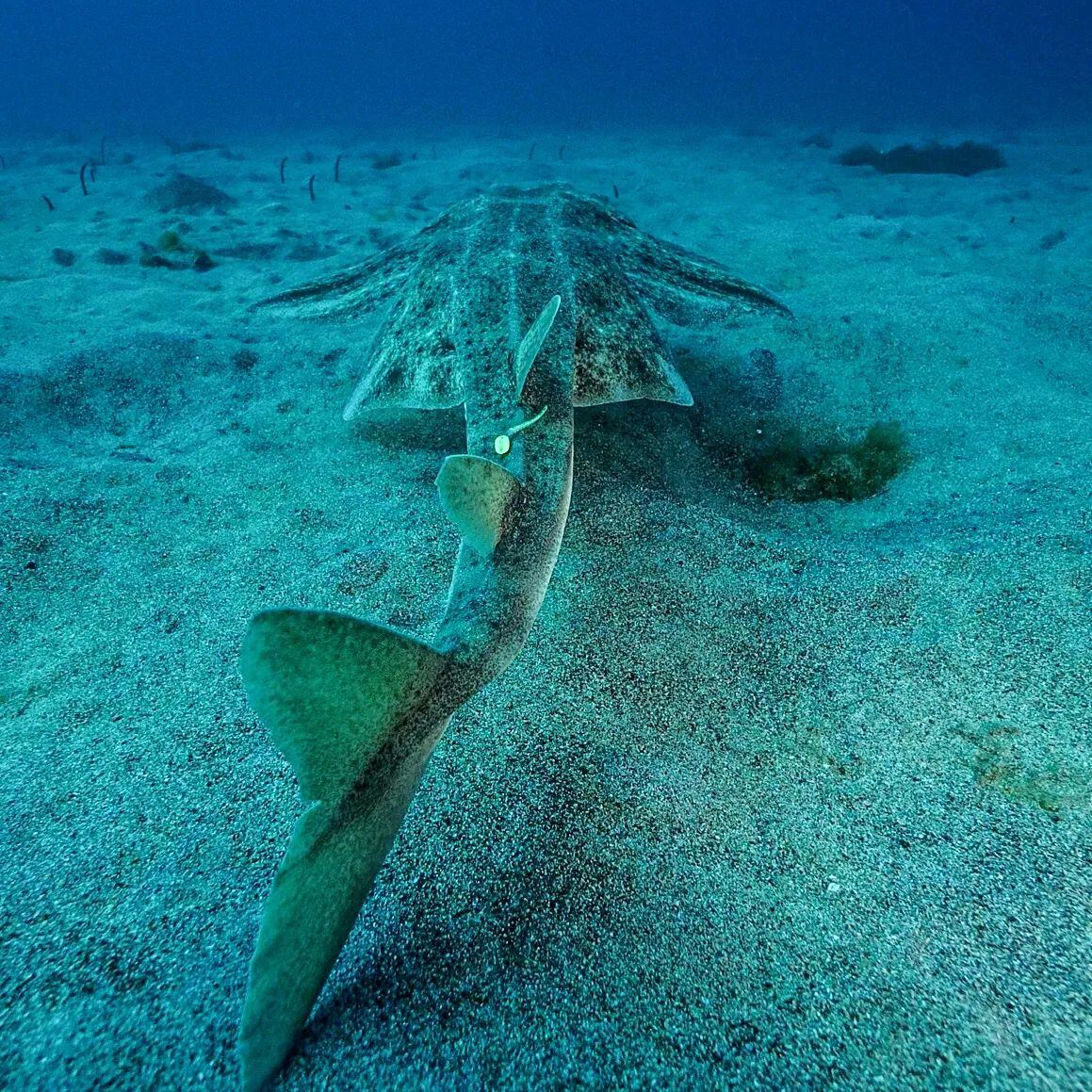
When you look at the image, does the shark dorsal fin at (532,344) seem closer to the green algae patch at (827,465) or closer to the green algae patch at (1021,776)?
the green algae patch at (827,465)

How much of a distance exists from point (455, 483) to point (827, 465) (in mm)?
2698

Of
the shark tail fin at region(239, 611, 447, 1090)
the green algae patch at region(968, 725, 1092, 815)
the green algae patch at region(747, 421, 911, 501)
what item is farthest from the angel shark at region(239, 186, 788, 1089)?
the green algae patch at region(968, 725, 1092, 815)

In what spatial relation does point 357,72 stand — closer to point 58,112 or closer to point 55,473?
point 58,112

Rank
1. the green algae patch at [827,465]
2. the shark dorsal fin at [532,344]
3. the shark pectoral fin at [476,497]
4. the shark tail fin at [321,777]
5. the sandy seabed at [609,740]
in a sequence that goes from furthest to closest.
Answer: the green algae patch at [827,465] < the shark dorsal fin at [532,344] < the shark pectoral fin at [476,497] < the sandy seabed at [609,740] < the shark tail fin at [321,777]

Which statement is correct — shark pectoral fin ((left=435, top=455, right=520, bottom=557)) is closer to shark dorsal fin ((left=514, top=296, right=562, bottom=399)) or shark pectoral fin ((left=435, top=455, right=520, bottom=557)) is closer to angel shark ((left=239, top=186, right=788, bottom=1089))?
angel shark ((left=239, top=186, right=788, bottom=1089))

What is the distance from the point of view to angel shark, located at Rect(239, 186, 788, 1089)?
1275mm

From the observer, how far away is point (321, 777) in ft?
4.40

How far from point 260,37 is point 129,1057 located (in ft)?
388

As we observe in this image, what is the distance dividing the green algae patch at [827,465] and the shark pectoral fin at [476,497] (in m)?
2.11

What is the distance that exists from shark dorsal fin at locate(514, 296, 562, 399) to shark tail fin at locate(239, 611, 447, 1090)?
149 centimetres

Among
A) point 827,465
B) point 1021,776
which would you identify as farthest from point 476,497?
point 827,465

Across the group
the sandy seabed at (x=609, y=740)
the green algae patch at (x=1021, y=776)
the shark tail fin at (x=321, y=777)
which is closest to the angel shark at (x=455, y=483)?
the shark tail fin at (x=321, y=777)

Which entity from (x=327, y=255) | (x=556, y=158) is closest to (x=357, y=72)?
(x=556, y=158)

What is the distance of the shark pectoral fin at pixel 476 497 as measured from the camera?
76.1 inches
